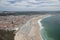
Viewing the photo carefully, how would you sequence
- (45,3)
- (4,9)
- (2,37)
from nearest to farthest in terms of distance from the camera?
(2,37) → (4,9) → (45,3)

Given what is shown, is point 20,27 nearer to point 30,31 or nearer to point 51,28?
point 30,31

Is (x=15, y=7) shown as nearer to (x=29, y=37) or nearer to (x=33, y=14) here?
(x=33, y=14)

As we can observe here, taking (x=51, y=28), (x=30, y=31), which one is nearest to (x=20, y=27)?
(x=30, y=31)

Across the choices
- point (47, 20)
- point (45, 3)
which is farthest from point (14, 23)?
point (45, 3)

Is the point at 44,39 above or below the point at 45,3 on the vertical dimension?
below
